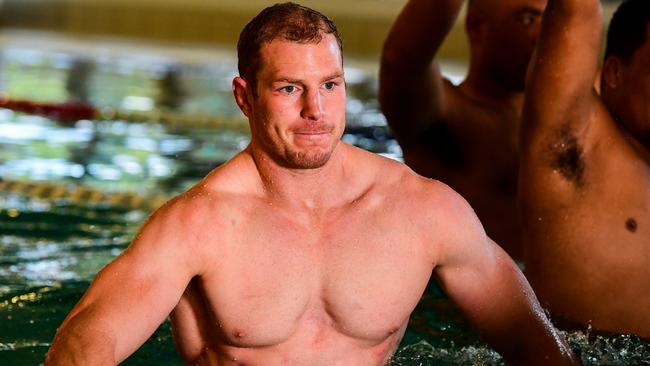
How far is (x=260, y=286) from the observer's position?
259 cm

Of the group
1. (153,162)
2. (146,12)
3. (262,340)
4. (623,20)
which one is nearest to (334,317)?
(262,340)

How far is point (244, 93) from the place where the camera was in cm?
254

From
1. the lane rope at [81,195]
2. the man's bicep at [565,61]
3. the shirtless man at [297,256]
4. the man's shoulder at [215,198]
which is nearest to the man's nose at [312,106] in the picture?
the shirtless man at [297,256]

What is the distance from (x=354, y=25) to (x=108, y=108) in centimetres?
496

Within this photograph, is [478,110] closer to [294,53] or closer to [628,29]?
[628,29]

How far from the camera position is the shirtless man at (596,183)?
3.23 m

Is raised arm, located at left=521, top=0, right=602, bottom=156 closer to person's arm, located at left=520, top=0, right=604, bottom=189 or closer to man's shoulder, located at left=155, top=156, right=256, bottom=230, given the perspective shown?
person's arm, located at left=520, top=0, right=604, bottom=189

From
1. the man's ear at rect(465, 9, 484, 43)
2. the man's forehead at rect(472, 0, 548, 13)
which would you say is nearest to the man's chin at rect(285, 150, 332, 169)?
the man's forehead at rect(472, 0, 548, 13)

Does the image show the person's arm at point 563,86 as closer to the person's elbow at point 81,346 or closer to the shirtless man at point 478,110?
the shirtless man at point 478,110

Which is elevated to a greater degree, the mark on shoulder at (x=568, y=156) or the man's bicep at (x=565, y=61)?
the man's bicep at (x=565, y=61)

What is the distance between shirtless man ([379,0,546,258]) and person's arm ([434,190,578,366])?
1.31 m

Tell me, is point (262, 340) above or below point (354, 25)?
above

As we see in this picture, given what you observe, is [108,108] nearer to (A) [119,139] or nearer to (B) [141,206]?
(A) [119,139]

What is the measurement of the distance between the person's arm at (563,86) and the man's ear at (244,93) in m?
0.99
